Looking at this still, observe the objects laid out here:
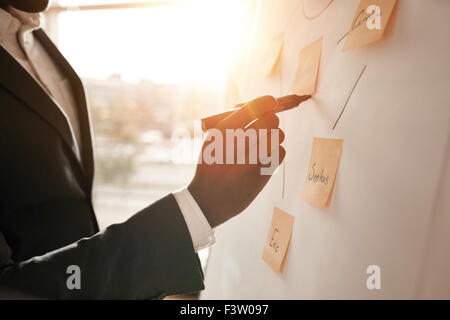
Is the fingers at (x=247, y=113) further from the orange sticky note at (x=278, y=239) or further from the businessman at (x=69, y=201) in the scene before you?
the orange sticky note at (x=278, y=239)

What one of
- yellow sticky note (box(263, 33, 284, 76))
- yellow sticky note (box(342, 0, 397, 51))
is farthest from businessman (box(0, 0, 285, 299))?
yellow sticky note (box(263, 33, 284, 76))

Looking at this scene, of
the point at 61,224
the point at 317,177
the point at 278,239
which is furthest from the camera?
the point at 61,224

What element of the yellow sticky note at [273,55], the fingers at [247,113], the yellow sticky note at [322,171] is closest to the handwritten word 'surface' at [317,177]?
the yellow sticky note at [322,171]

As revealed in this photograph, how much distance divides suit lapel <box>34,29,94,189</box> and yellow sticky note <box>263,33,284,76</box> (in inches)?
18.1

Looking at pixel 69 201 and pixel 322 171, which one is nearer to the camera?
pixel 322 171

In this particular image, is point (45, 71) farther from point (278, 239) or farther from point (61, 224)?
point (278, 239)

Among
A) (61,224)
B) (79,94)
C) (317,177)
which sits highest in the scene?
(79,94)

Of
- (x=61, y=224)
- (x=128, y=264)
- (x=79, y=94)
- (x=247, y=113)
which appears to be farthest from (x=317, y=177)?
(x=79, y=94)

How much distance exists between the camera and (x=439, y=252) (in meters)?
0.25

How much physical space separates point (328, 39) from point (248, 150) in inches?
6.9

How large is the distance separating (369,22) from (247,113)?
150 millimetres

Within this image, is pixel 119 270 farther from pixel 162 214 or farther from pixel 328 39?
pixel 328 39

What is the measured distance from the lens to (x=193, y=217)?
0.40 metres

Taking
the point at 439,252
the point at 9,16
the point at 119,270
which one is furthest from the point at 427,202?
the point at 9,16
